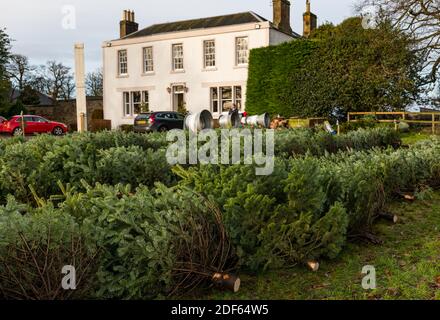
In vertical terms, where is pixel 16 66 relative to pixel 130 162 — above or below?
above

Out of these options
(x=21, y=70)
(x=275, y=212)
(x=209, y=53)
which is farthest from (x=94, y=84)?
(x=275, y=212)

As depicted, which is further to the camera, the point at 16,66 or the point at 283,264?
the point at 16,66

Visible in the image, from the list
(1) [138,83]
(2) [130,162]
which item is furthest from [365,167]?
(1) [138,83]

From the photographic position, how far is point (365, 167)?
7.04 m

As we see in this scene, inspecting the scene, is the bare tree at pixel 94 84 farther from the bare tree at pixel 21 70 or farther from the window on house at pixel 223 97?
the window on house at pixel 223 97

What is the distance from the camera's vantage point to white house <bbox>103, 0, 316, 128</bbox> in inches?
1240

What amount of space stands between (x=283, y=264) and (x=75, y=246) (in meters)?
2.25

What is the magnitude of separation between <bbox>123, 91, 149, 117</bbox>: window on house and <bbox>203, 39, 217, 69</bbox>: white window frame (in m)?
5.80

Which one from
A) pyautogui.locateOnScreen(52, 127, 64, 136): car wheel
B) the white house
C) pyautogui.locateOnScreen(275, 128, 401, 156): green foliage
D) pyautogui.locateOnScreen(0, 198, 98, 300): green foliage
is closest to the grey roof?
the white house

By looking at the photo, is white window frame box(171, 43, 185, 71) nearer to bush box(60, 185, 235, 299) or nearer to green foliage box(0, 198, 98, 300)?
bush box(60, 185, 235, 299)

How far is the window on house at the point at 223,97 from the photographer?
3172cm

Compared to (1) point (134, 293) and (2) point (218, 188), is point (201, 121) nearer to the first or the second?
(2) point (218, 188)
